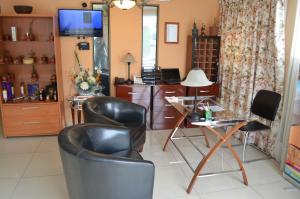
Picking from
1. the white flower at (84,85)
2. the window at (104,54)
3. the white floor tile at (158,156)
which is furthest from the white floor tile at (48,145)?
the white floor tile at (158,156)

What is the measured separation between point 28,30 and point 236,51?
129 inches

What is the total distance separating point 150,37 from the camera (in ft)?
14.6

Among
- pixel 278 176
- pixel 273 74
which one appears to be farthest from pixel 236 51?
pixel 278 176

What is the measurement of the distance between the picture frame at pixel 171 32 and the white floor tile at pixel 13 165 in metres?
2.85

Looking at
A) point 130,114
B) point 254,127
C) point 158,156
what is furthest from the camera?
point 158,156

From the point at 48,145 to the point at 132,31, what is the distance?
2258 mm

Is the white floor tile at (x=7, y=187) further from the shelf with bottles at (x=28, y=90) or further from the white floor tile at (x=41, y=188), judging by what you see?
the shelf with bottles at (x=28, y=90)

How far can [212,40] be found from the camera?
441cm

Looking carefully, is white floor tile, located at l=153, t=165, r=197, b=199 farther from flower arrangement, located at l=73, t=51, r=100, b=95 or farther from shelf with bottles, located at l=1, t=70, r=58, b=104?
shelf with bottles, located at l=1, t=70, r=58, b=104

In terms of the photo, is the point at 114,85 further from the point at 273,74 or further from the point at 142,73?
the point at 273,74

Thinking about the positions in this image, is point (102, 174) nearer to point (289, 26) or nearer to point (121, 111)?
point (121, 111)

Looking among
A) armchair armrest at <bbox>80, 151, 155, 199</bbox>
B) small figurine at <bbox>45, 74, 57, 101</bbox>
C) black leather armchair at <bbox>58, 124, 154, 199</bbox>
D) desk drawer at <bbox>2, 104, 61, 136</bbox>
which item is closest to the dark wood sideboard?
small figurine at <bbox>45, 74, 57, 101</bbox>

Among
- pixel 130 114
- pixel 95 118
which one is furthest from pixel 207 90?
pixel 95 118

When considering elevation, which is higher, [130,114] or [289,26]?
[289,26]
